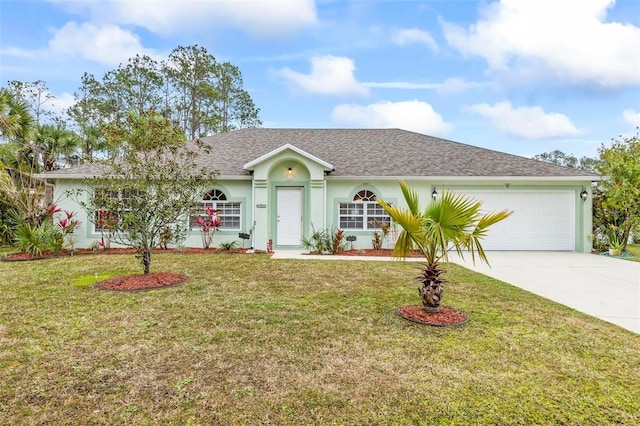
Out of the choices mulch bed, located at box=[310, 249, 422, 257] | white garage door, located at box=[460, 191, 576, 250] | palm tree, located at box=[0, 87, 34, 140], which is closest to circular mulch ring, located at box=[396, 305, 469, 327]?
mulch bed, located at box=[310, 249, 422, 257]

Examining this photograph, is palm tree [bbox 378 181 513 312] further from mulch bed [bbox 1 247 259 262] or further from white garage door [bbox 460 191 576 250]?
white garage door [bbox 460 191 576 250]

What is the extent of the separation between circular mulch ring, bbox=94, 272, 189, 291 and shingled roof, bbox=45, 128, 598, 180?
5.86m

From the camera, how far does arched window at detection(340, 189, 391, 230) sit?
12.8 m

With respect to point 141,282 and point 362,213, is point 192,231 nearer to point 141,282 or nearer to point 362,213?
point 141,282

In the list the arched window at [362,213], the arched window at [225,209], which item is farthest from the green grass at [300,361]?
the arched window at [362,213]

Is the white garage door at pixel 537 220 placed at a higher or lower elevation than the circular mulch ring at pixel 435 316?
higher

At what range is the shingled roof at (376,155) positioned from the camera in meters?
12.7

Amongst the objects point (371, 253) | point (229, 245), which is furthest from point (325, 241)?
point (229, 245)

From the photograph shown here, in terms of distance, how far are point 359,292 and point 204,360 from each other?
3.60 metres

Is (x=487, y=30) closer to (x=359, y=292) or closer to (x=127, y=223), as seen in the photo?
(x=359, y=292)

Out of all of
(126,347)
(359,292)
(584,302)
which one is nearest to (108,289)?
(126,347)

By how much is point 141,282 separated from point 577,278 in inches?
401

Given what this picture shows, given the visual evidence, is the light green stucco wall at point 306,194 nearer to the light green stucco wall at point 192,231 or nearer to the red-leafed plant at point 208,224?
the light green stucco wall at point 192,231

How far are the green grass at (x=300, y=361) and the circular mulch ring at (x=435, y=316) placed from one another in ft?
0.56
